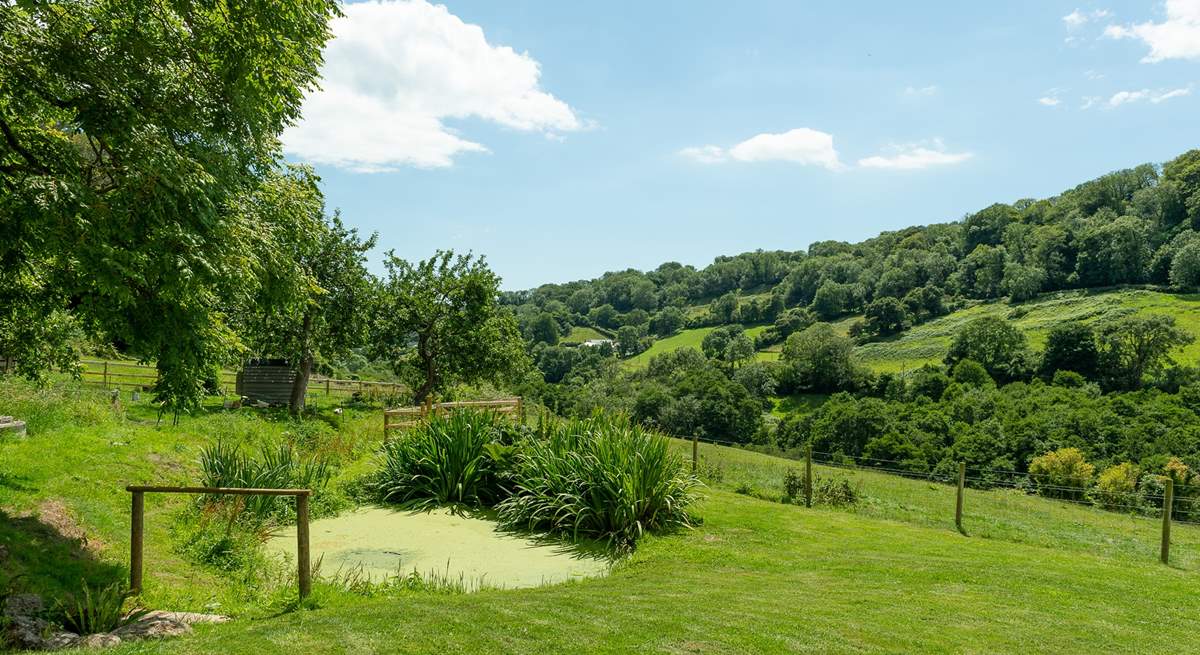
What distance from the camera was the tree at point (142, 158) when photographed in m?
5.81

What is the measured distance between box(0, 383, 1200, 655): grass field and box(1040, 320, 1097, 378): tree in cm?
6578

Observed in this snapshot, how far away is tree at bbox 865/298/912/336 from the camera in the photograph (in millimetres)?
105250

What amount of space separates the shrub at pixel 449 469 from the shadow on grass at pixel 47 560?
5.11 m

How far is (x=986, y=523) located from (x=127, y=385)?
92.4 feet

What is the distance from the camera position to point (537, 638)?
489cm

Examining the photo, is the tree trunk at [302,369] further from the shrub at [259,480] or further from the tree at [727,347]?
the tree at [727,347]

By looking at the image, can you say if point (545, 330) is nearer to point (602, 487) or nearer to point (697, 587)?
point (602, 487)

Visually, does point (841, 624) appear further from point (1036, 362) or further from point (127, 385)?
point (1036, 362)

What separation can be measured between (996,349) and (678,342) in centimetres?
5592

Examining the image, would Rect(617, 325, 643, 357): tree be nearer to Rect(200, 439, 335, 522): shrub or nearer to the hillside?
the hillside

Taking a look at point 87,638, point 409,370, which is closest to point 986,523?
point 87,638

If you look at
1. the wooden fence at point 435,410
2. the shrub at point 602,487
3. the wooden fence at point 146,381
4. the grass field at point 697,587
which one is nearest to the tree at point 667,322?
the wooden fence at point 146,381

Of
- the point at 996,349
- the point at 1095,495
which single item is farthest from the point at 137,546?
the point at 996,349

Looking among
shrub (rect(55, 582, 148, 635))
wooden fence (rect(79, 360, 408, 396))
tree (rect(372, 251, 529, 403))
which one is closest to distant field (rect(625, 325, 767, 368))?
wooden fence (rect(79, 360, 408, 396))
